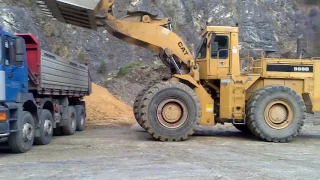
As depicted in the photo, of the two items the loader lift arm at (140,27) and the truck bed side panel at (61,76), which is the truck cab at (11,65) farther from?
the loader lift arm at (140,27)

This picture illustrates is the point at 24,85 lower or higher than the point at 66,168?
higher

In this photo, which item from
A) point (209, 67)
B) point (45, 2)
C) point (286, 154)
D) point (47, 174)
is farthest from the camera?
point (209, 67)

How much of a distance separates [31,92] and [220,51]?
5.78 metres

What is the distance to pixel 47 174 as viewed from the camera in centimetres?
792

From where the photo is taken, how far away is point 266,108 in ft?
42.9

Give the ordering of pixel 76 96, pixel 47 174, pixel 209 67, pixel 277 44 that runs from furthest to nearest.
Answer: pixel 277 44, pixel 76 96, pixel 209 67, pixel 47 174

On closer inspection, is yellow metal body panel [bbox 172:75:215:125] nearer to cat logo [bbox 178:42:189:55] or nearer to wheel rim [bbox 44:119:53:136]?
cat logo [bbox 178:42:189:55]

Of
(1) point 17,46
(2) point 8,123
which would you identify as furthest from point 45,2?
(2) point 8,123

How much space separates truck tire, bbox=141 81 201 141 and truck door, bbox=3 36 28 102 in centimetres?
367

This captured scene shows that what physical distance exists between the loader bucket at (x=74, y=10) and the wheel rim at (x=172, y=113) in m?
3.30

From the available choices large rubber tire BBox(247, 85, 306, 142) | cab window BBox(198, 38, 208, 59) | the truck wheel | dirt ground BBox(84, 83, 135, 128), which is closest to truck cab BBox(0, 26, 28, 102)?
the truck wheel

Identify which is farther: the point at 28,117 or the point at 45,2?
the point at 45,2

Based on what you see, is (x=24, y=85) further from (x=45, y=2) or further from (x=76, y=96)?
(x=76, y=96)

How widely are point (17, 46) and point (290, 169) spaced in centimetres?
660
